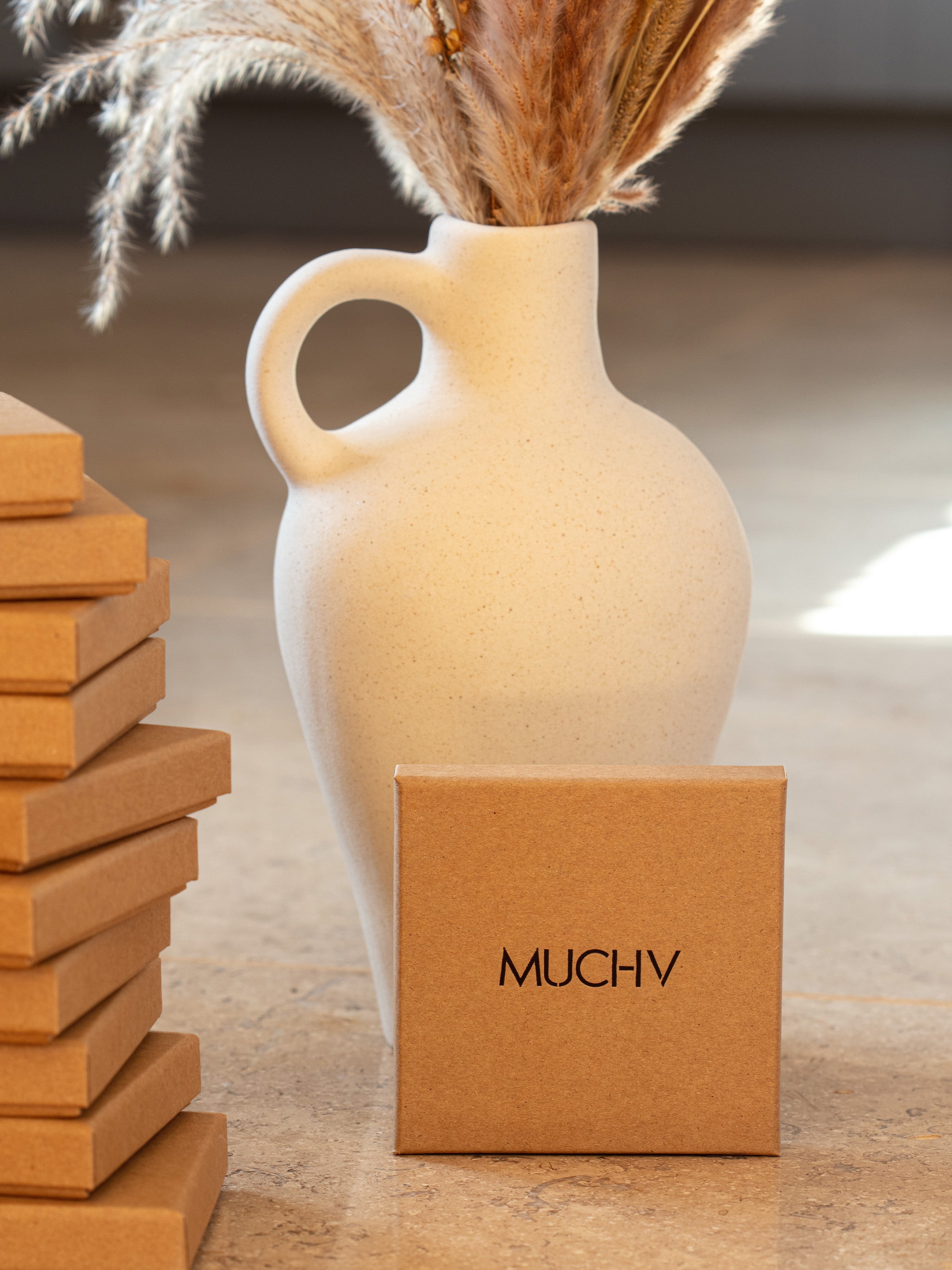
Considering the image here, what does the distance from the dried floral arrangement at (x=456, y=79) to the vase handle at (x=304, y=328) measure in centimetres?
9

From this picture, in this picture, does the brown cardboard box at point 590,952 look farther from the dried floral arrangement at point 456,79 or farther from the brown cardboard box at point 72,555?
the dried floral arrangement at point 456,79

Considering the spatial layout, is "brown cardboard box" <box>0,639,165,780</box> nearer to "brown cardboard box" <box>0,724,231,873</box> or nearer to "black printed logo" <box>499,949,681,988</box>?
"brown cardboard box" <box>0,724,231,873</box>

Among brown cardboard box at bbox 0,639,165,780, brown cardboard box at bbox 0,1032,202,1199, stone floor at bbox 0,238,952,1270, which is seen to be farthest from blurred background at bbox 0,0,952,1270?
brown cardboard box at bbox 0,639,165,780

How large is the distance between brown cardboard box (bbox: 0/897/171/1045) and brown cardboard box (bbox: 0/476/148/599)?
0.22m

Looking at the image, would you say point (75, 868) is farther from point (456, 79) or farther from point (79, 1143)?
point (456, 79)

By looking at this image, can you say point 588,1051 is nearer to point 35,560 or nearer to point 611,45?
point 35,560

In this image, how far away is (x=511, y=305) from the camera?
122 cm

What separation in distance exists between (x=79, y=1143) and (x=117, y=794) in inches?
8.3

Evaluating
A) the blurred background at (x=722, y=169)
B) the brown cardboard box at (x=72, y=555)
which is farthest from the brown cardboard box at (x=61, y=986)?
the blurred background at (x=722, y=169)

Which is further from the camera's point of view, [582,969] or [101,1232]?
[582,969]

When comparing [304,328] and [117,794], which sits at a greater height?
[304,328]

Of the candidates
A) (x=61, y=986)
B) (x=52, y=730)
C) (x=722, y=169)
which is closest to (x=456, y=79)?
(x=52, y=730)

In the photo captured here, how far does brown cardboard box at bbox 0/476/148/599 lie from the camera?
35.7 inches

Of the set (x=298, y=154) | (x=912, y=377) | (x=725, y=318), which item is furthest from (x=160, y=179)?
(x=298, y=154)
